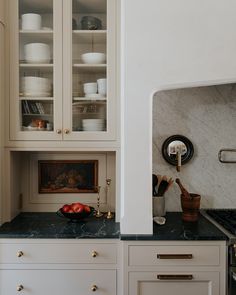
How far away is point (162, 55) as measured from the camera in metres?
1.64

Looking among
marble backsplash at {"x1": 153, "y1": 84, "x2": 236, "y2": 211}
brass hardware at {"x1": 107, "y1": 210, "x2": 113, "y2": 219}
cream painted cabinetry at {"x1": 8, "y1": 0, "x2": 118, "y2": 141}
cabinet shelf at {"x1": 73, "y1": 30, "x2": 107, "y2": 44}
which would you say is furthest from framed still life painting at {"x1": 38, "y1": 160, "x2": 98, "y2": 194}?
cabinet shelf at {"x1": 73, "y1": 30, "x2": 107, "y2": 44}

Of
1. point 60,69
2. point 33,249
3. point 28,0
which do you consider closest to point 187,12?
point 60,69

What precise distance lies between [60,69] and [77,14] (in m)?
0.41

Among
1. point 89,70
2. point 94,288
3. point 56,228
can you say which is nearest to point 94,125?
point 89,70

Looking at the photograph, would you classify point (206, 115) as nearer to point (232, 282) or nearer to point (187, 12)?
point (187, 12)

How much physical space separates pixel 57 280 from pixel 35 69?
4.61 feet

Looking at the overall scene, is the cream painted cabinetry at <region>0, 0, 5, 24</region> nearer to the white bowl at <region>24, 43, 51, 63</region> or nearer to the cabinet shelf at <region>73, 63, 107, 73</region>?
the white bowl at <region>24, 43, 51, 63</region>

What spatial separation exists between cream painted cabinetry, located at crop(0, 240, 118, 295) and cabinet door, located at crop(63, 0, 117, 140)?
72 cm

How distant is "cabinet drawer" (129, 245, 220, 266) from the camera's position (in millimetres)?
1658

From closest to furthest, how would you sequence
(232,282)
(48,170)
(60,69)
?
1. (232,282)
2. (60,69)
3. (48,170)

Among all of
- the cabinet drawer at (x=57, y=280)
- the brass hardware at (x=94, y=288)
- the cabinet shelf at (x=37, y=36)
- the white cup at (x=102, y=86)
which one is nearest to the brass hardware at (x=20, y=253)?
the cabinet drawer at (x=57, y=280)

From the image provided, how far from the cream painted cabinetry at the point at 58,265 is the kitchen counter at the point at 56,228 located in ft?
0.12

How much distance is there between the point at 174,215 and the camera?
84.4 inches

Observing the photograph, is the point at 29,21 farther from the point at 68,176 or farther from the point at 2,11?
the point at 68,176
